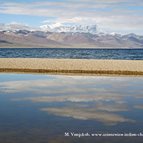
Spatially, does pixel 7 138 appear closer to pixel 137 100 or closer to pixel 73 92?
pixel 137 100

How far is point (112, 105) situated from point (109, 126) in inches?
160

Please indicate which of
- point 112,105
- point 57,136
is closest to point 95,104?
point 112,105

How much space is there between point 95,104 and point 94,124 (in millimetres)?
3844

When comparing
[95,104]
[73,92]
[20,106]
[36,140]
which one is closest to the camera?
[36,140]

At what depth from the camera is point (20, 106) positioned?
1477cm

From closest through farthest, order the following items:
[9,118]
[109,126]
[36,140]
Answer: [36,140], [109,126], [9,118]

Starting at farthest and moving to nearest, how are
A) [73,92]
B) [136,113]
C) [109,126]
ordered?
1. [73,92]
2. [136,113]
3. [109,126]

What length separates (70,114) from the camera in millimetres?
13438

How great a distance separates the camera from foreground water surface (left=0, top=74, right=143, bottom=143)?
34.1 ft

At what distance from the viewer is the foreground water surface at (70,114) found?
1040 centimetres

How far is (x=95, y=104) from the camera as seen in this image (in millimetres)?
15719

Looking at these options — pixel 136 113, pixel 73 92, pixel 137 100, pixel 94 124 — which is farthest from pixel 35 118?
pixel 73 92

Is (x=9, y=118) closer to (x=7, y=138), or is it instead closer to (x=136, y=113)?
(x=7, y=138)

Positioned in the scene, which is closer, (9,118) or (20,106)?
(9,118)
